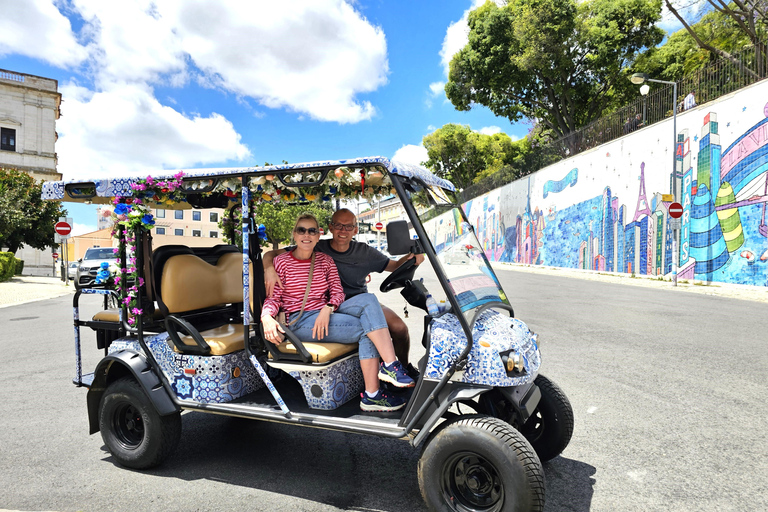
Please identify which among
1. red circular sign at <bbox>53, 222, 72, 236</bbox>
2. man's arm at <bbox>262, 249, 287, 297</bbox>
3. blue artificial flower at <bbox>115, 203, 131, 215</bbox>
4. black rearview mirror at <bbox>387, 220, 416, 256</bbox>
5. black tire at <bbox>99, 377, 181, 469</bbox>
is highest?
red circular sign at <bbox>53, 222, 72, 236</bbox>

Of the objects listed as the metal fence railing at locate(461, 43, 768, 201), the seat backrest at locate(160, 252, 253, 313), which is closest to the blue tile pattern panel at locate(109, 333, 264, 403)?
the seat backrest at locate(160, 252, 253, 313)

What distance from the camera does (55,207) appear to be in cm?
2909

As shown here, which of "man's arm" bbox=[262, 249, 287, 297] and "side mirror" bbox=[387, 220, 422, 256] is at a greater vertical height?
"side mirror" bbox=[387, 220, 422, 256]

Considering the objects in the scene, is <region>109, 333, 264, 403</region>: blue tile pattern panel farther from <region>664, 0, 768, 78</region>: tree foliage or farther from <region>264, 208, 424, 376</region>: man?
<region>664, 0, 768, 78</region>: tree foliage

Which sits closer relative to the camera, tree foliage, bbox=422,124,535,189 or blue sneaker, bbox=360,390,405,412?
blue sneaker, bbox=360,390,405,412

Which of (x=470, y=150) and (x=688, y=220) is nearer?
(x=688, y=220)

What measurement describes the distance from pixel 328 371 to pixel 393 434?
0.60 meters

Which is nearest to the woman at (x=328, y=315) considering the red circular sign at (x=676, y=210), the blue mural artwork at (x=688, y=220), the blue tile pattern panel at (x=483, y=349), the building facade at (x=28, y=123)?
the blue tile pattern panel at (x=483, y=349)

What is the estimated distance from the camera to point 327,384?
10.3 feet

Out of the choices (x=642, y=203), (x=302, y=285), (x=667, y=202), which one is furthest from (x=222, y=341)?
(x=642, y=203)

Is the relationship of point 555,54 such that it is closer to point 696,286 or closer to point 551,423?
point 696,286

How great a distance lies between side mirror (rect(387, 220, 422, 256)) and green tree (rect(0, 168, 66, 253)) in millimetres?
25996

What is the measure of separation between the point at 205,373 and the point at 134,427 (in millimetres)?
753

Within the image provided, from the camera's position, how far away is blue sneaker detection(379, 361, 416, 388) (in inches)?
123
